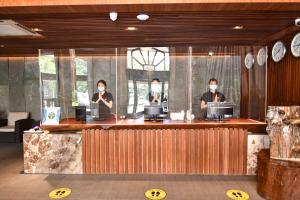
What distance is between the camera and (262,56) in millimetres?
5000

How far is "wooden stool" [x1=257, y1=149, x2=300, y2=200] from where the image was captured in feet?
9.82

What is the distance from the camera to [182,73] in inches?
199

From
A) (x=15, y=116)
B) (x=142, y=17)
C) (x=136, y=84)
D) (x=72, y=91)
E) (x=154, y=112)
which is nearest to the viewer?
(x=142, y=17)

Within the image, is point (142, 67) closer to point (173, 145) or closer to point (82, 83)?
point (82, 83)

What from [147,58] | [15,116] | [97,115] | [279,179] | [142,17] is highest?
[142,17]

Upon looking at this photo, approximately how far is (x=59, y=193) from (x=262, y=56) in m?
4.46

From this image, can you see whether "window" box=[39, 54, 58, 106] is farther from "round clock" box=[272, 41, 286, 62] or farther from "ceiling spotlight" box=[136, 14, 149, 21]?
"round clock" box=[272, 41, 286, 62]

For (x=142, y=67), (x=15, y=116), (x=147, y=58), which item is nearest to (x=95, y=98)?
(x=142, y=67)

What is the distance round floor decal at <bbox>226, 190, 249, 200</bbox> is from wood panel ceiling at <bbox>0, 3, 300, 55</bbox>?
240 cm

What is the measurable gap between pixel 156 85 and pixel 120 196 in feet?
7.74

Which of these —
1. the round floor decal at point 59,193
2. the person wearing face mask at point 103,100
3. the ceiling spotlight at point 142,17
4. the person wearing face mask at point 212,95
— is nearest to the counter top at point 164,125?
the person wearing face mask at point 103,100

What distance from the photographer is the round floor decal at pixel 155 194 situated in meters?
3.37

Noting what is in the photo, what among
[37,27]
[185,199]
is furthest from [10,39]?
[185,199]

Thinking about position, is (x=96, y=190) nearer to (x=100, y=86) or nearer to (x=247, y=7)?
(x=100, y=86)
